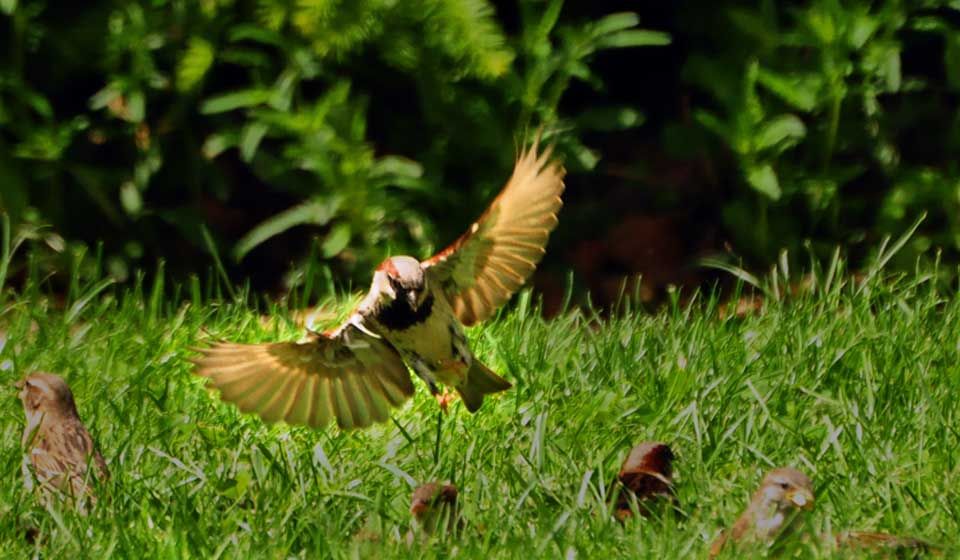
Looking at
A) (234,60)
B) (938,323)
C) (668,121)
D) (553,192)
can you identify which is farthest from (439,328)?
(668,121)

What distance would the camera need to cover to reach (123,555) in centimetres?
383

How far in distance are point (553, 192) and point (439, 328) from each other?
0.58m

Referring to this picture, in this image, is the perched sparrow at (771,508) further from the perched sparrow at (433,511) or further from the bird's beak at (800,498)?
the perched sparrow at (433,511)

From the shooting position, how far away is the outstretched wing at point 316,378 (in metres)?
4.57

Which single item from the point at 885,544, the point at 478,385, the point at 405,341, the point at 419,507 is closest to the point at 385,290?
the point at 405,341

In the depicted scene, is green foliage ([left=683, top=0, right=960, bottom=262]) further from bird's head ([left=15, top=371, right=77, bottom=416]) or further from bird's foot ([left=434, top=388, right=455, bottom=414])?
bird's head ([left=15, top=371, right=77, bottom=416])

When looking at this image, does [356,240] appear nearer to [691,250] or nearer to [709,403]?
[691,250]

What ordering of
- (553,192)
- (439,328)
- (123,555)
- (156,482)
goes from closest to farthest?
(123,555), (156,482), (439,328), (553,192)

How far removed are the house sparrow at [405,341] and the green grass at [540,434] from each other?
118mm

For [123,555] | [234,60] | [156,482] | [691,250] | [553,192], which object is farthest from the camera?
[691,250]

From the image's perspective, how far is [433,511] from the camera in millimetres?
3939

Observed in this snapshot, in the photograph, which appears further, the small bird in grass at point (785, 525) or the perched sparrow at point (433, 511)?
the perched sparrow at point (433, 511)

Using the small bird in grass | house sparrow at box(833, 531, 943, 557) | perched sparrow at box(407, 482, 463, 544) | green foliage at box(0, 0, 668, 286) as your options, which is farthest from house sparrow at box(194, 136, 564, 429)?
house sparrow at box(833, 531, 943, 557)

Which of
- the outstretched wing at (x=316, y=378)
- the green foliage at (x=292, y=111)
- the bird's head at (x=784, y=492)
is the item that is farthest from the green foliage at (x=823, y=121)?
the bird's head at (x=784, y=492)
